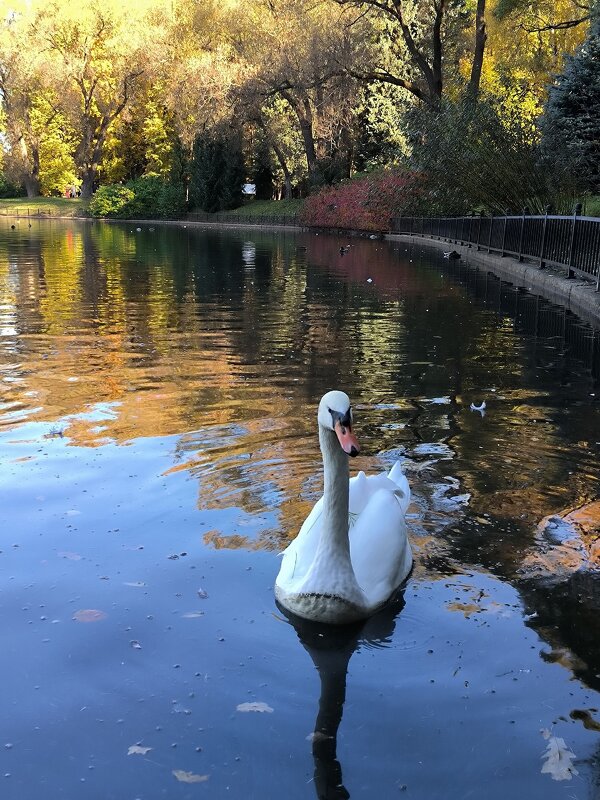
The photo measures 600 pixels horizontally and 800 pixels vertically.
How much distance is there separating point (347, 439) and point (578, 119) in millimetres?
18811

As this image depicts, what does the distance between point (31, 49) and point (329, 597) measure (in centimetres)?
6443

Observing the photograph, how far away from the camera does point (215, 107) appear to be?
47.9 m

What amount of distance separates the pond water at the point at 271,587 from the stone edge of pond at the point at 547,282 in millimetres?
3234

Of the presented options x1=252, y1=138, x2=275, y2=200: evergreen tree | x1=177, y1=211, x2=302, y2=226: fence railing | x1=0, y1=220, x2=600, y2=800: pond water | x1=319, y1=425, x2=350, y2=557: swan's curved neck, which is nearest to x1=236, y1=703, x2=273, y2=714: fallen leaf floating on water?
x1=0, y1=220, x2=600, y2=800: pond water

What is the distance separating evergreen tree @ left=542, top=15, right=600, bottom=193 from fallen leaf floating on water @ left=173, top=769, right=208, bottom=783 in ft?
64.6

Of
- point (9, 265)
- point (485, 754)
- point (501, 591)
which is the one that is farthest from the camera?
point (9, 265)

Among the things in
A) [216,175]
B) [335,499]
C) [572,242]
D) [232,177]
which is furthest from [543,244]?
[216,175]

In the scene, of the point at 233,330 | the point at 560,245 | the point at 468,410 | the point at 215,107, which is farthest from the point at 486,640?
the point at 215,107

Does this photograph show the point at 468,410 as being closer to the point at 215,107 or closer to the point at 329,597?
the point at 329,597

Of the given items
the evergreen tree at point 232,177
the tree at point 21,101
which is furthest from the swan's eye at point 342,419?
the tree at point 21,101

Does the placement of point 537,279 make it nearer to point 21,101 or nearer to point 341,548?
point 341,548

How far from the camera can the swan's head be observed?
3462 mm

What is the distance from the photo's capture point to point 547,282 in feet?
52.7

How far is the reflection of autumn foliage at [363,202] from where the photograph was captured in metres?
39.1
